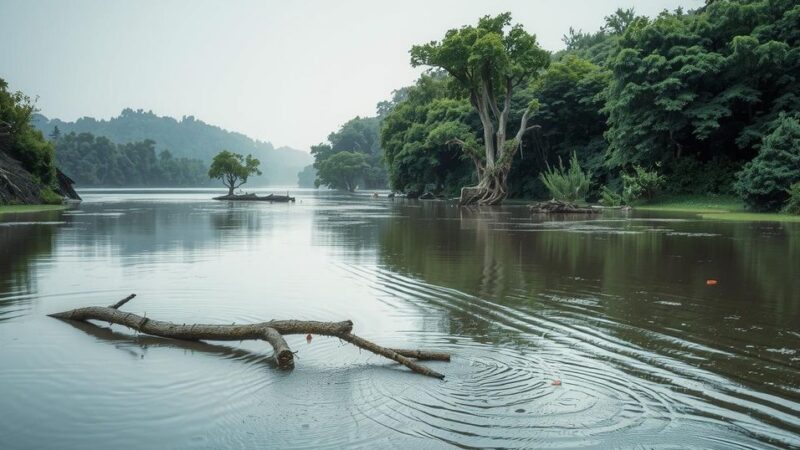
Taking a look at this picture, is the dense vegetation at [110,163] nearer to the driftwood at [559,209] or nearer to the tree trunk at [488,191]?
the tree trunk at [488,191]

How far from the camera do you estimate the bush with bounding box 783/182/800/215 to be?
28328mm

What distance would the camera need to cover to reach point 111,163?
142 metres

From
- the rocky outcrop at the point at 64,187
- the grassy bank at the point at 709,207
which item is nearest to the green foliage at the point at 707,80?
the grassy bank at the point at 709,207

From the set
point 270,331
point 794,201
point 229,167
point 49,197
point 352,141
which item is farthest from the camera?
point 352,141

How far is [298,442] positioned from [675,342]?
4.29 m

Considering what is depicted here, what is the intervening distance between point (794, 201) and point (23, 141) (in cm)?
4270

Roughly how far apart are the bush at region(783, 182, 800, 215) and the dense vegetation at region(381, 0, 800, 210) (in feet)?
4.51

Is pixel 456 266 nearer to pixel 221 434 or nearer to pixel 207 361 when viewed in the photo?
pixel 207 361

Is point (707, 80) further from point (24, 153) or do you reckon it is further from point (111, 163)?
point (111, 163)

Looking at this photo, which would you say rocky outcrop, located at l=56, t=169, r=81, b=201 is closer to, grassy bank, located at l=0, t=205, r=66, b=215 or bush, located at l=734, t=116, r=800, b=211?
grassy bank, located at l=0, t=205, r=66, b=215

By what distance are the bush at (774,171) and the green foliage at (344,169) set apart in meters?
95.4

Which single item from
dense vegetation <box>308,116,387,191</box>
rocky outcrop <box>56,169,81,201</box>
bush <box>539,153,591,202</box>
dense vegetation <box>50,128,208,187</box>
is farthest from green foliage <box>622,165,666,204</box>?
dense vegetation <box>50,128,208,187</box>

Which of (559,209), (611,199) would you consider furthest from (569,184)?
(559,209)

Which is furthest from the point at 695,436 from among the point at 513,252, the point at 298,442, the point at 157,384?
the point at 513,252
